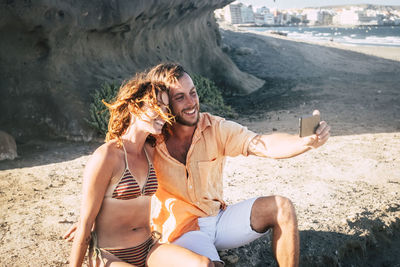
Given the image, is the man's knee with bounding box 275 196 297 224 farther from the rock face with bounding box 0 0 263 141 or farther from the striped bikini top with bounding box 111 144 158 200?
the rock face with bounding box 0 0 263 141

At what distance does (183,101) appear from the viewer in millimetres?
2926

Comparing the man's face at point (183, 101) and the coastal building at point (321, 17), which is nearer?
the man's face at point (183, 101)

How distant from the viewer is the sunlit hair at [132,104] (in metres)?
2.67

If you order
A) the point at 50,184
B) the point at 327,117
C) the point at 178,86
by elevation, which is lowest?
the point at 327,117

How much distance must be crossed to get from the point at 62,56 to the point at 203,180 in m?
6.25

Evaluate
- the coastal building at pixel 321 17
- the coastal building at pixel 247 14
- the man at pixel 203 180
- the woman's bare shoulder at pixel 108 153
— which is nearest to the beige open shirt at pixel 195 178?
the man at pixel 203 180

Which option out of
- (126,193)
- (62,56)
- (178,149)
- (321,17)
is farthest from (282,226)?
(321,17)

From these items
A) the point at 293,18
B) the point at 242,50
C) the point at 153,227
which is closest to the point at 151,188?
the point at 153,227

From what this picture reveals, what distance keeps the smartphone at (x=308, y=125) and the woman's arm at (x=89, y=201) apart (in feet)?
3.91

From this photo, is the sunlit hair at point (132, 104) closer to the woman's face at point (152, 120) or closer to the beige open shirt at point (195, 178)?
the woman's face at point (152, 120)

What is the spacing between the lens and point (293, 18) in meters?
140

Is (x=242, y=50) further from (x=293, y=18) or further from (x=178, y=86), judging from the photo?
(x=293, y=18)

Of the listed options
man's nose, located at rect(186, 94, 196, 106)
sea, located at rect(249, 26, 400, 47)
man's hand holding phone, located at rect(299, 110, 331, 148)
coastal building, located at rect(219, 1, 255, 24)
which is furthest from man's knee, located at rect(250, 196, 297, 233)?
coastal building, located at rect(219, 1, 255, 24)

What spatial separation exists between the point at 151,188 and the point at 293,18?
481ft
